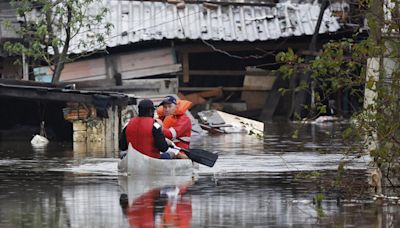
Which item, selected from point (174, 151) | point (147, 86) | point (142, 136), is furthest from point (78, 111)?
point (142, 136)

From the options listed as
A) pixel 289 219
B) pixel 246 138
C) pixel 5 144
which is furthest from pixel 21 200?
pixel 246 138

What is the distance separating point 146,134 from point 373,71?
16.1ft

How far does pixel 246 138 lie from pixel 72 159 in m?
8.99

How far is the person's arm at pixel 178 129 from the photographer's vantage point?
60.5ft

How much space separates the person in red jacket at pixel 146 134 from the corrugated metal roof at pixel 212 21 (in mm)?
19424

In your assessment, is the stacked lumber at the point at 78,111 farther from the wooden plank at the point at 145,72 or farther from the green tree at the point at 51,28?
the wooden plank at the point at 145,72

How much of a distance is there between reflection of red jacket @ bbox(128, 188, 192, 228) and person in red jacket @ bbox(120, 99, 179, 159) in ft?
7.98

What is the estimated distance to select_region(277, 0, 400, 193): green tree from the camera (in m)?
12.7

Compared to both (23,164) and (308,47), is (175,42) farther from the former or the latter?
(23,164)

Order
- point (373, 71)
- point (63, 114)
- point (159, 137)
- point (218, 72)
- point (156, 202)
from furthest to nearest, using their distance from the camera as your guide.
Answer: point (218, 72)
point (63, 114)
point (159, 137)
point (156, 202)
point (373, 71)

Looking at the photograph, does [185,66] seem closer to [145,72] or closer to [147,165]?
[145,72]

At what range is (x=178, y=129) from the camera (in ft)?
61.0

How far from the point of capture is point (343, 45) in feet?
42.4

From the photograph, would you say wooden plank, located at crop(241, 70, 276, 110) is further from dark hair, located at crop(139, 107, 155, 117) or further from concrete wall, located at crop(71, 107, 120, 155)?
dark hair, located at crop(139, 107, 155, 117)
